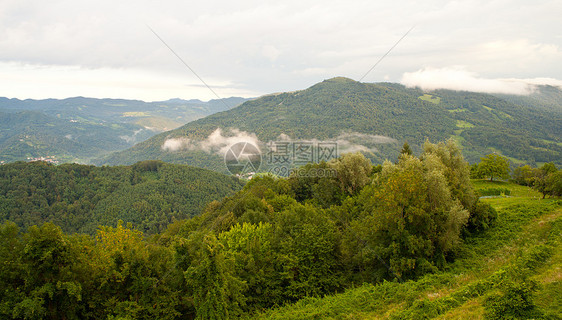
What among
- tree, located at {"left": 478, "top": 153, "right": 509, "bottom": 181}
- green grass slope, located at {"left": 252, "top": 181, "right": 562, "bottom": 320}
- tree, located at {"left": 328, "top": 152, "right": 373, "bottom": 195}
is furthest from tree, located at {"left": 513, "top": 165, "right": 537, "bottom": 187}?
green grass slope, located at {"left": 252, "top": 181, "right": 562, "bottom": 320}

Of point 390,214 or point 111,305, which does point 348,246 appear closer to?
point 390,214

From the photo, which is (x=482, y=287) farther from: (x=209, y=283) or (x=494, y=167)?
(x=494, y=167)

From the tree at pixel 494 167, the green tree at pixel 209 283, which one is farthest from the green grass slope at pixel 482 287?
the tree at pixel 494 167

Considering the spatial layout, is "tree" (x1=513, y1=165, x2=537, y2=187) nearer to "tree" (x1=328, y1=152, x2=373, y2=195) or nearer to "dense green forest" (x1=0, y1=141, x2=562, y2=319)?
"dense green forest" (x1=0, y1=141, x2=562, y2=319)

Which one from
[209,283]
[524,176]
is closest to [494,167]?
[524,176]

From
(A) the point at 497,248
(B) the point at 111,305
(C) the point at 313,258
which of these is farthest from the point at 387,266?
(B) the point at 111,305

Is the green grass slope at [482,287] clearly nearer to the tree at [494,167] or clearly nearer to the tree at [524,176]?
the tree at [494,167]
